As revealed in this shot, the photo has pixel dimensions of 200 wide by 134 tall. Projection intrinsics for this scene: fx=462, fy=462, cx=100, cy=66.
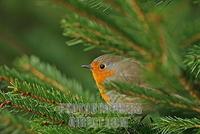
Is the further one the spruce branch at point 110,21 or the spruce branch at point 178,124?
the spruce branch at point 178,124

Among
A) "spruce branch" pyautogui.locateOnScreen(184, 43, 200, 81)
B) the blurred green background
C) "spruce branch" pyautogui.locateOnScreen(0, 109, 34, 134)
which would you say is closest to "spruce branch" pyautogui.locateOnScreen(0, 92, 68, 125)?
"spruce branch" pyautogui.locateOnScreen(0, 109, 34, 134)

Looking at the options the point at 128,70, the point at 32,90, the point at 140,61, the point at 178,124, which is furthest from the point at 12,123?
the point at 128,70

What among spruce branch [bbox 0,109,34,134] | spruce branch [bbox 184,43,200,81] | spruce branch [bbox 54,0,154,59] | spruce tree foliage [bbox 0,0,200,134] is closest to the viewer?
spruce tree foliage [bbox 0,0,200,134]

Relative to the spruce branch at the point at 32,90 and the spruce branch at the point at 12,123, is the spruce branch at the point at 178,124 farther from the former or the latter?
the spruce branch at the point at 12,123

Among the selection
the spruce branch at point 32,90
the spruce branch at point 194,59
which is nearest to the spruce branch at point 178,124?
the spruce branch at point 194,59

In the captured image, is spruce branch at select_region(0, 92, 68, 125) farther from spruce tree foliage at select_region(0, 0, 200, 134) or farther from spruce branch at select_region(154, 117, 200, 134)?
spruce branch at select_region(154, 117, 200, 134)

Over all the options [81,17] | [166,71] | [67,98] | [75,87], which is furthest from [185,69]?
[75,87]
